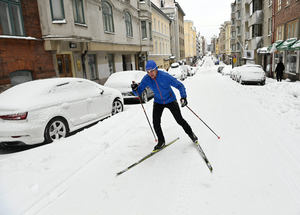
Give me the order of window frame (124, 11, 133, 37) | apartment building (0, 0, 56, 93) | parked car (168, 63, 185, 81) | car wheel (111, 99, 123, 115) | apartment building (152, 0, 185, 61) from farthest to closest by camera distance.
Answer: apartment building (152, 0, 185, 61), parked car (168, 63, 185, 81), window frame (124, 11, 133, 37), apartment building (0, 0, 56, 93), car wheel (111, 99, 123, 115)

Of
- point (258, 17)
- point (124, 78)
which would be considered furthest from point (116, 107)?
point (258, 17)

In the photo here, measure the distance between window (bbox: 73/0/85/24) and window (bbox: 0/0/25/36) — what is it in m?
3.21

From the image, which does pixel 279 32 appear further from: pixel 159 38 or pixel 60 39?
pixel 60 39

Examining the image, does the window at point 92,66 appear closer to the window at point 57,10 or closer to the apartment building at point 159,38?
the window at point 57,10

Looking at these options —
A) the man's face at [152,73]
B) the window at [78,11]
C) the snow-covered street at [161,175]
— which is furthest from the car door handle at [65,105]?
the window at [78,11]

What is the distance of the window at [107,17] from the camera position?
1725 cm

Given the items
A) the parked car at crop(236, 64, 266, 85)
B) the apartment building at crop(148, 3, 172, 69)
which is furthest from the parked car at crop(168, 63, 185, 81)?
the parked car at crop(236, 64, 266, 85)

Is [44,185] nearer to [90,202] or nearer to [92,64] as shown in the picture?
[90,202]

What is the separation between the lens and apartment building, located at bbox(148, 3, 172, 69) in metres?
33.8

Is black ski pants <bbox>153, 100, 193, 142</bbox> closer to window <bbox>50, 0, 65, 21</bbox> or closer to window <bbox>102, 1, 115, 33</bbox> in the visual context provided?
window <bbox>50, 0, 65, 21</bbox>

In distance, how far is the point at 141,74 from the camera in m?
11.8

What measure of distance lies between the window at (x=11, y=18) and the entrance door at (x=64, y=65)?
8.76 ft

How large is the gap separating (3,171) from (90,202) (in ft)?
6.75

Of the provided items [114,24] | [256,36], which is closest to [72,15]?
[114,24]
